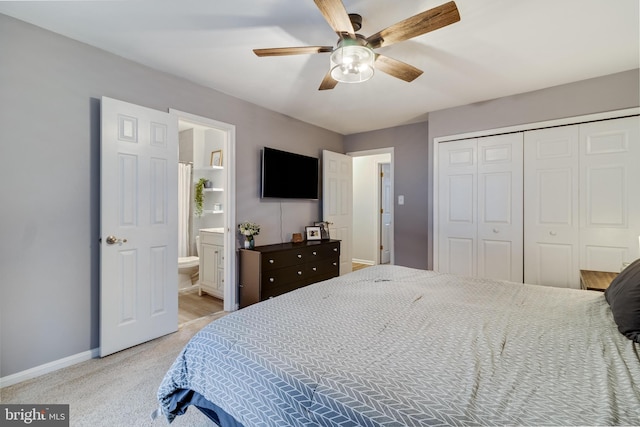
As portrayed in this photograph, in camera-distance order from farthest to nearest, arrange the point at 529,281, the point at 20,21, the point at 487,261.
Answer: the point at 487,261
the point at 529,281
the point at 20,21

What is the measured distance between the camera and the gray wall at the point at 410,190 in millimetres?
4227

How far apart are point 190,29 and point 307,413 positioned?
8.09ft

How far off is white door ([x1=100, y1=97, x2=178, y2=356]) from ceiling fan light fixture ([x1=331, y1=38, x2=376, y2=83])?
174cm

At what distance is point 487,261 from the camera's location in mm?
3445

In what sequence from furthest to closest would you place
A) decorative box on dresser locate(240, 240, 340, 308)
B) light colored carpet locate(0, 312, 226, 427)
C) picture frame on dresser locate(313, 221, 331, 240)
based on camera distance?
1. picture frame on dresser locate(313, 221, 331, 240)
2. decorative box on dresser locate(240, 240, 340, 308)
3. light colored carpet locate(0, 312, 226, 427)

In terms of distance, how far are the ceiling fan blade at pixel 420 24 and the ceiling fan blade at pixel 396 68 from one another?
0.68 ft

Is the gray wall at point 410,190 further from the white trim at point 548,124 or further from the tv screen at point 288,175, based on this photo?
the tv screen at point 288,175

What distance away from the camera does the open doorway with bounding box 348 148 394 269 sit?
20.1 feet

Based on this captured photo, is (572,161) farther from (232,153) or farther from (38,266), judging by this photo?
(38,266)

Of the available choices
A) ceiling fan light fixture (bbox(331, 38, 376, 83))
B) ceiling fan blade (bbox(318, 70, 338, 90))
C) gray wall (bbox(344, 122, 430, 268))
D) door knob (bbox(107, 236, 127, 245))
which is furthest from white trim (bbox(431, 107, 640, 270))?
door knob (bbox(107, 236, 127, 245))

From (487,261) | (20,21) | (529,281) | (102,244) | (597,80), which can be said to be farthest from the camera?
(487,261)

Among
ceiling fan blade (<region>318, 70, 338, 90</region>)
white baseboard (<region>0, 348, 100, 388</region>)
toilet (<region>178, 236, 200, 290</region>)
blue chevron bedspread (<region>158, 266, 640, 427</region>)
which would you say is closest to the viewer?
blue chevron bedspread (<region>158, 266, 640, 427</region>)

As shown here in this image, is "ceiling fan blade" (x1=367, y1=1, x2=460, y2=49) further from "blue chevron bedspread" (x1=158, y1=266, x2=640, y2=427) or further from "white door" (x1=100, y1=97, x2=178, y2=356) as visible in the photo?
"white door" (x1=100, y1=97, x2=178, y2=356)

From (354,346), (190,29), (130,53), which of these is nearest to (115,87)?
(130,53)
